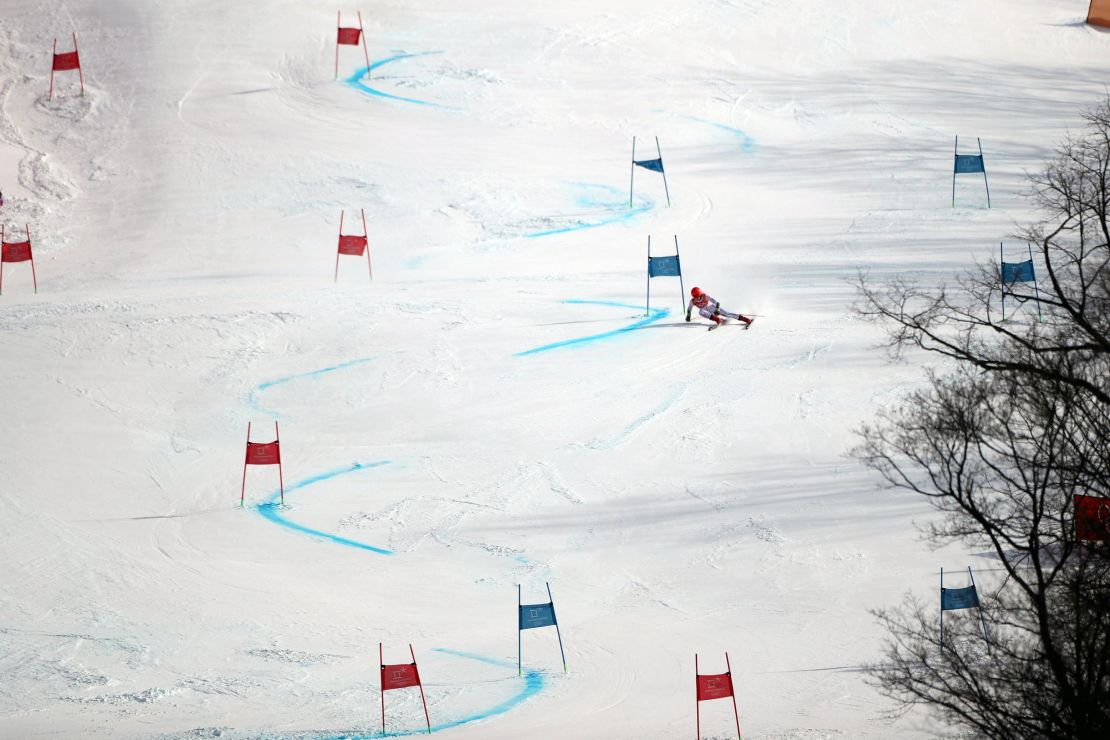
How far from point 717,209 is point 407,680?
54.4 feet

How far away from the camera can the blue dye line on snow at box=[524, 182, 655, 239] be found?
2820 centimetres

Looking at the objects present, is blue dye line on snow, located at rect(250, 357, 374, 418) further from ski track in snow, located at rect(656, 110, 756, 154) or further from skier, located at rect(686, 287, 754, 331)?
ski track in snow, located at rect(656, 110, 756, 154)

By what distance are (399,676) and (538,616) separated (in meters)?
1.63

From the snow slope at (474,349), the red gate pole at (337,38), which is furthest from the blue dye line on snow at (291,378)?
the red gate pole at (337,38)

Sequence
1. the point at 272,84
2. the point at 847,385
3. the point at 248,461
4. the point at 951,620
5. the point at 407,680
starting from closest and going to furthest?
the point at 407,680
the point at 951,620
the point at 248,461
the point at 847,385
the point at 272,84

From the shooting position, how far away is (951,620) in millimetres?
15758

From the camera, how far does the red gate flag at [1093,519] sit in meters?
12.7

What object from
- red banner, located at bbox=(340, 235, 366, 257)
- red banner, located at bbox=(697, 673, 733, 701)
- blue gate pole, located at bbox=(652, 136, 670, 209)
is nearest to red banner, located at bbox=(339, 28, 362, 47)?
blue gate pole, located at bbox=(652, 136, 670, 209)

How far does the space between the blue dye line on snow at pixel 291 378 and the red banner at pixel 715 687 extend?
9895mm

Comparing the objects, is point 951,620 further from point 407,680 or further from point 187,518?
point 187,518

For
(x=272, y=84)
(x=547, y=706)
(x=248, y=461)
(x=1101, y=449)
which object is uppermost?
(x=272, y=84)

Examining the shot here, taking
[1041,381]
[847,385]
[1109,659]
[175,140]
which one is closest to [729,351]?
[847,385]

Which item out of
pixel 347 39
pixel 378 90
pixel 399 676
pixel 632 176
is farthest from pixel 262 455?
pixel 347 39

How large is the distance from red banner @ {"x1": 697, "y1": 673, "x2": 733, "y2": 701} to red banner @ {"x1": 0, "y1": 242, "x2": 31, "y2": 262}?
51.4 feet
